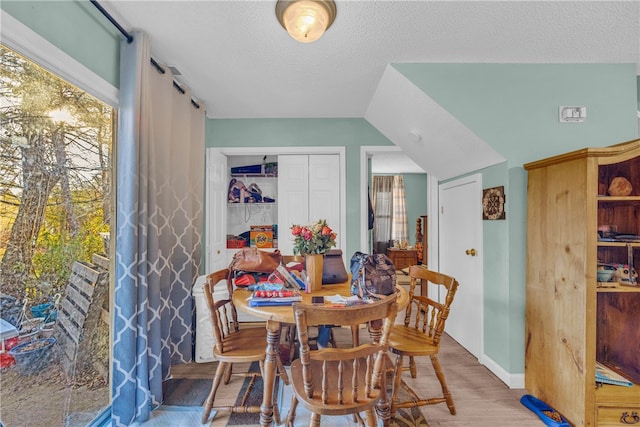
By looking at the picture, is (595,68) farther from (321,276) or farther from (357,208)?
(321,276)

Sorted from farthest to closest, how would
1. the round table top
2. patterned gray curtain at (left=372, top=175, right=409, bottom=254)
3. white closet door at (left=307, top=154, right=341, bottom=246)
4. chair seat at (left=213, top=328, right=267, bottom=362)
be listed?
patterned gray curtain at (left=372, top=175, right=409, bottom=254), white closet door at (left=307, top=154, right=341, bottom=246), chair seat at (left=213, top=328, right=267, bottom=362), the round table top

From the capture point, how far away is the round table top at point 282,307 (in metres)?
1.42

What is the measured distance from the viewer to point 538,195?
1987 millimetres

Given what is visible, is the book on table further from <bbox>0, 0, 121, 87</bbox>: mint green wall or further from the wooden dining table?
<bbox>0, 0, 121, 87</bbox>: mint green wall

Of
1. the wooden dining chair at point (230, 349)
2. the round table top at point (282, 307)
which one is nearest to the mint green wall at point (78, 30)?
the wooden dining chair at point (230, 349)

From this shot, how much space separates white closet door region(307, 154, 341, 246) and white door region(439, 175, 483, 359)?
1241 millimetres

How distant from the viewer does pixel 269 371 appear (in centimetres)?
151

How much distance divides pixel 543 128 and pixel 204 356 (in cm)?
337

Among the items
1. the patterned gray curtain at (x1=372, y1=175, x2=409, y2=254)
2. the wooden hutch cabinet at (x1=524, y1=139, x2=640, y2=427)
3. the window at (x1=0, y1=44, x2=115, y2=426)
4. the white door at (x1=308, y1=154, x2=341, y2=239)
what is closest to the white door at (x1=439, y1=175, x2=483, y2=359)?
the wooden hutch cabinet at (x1=524, y1=139, x2=640, y2=427)

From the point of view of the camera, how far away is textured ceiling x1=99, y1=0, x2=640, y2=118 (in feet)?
5.31

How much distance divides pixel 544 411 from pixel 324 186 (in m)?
2.67

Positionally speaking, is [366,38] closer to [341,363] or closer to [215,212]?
[341,363]

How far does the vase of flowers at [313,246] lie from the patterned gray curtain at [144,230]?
0.99m

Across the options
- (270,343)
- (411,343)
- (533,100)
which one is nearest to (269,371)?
(270,343)
